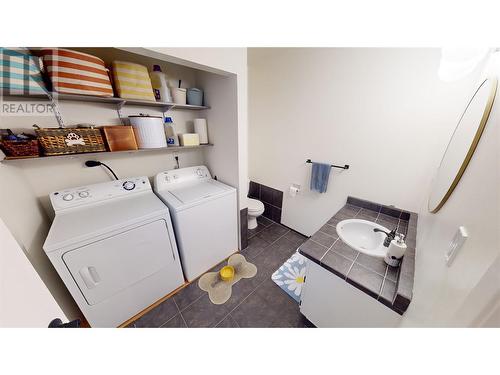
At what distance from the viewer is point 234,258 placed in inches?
79.7

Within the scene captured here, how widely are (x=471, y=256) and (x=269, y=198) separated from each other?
2234mm

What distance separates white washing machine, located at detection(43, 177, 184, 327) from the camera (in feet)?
3.49

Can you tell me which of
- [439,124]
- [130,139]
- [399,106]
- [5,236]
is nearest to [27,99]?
[130,139]

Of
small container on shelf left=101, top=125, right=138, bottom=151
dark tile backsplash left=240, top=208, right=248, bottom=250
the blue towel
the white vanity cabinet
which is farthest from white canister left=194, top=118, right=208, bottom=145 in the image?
the white vanity cabinet

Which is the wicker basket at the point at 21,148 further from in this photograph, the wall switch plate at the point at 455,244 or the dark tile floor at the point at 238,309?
the wall switch plate at the point at 455,244

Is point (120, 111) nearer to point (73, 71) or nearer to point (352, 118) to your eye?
point (73, 71)

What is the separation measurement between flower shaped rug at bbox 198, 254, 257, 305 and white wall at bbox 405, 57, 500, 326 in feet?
4.62

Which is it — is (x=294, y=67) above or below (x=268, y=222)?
above

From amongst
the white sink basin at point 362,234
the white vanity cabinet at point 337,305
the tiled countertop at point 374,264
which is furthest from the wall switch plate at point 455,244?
the white sink basin at point 362,234

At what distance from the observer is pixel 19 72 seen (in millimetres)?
934

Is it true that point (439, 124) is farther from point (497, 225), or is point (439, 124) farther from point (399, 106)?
point (497, 225)

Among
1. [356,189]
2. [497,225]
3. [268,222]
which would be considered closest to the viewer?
[497,225]

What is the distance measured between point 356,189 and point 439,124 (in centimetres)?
77

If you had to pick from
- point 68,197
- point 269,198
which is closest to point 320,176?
point 269,198
